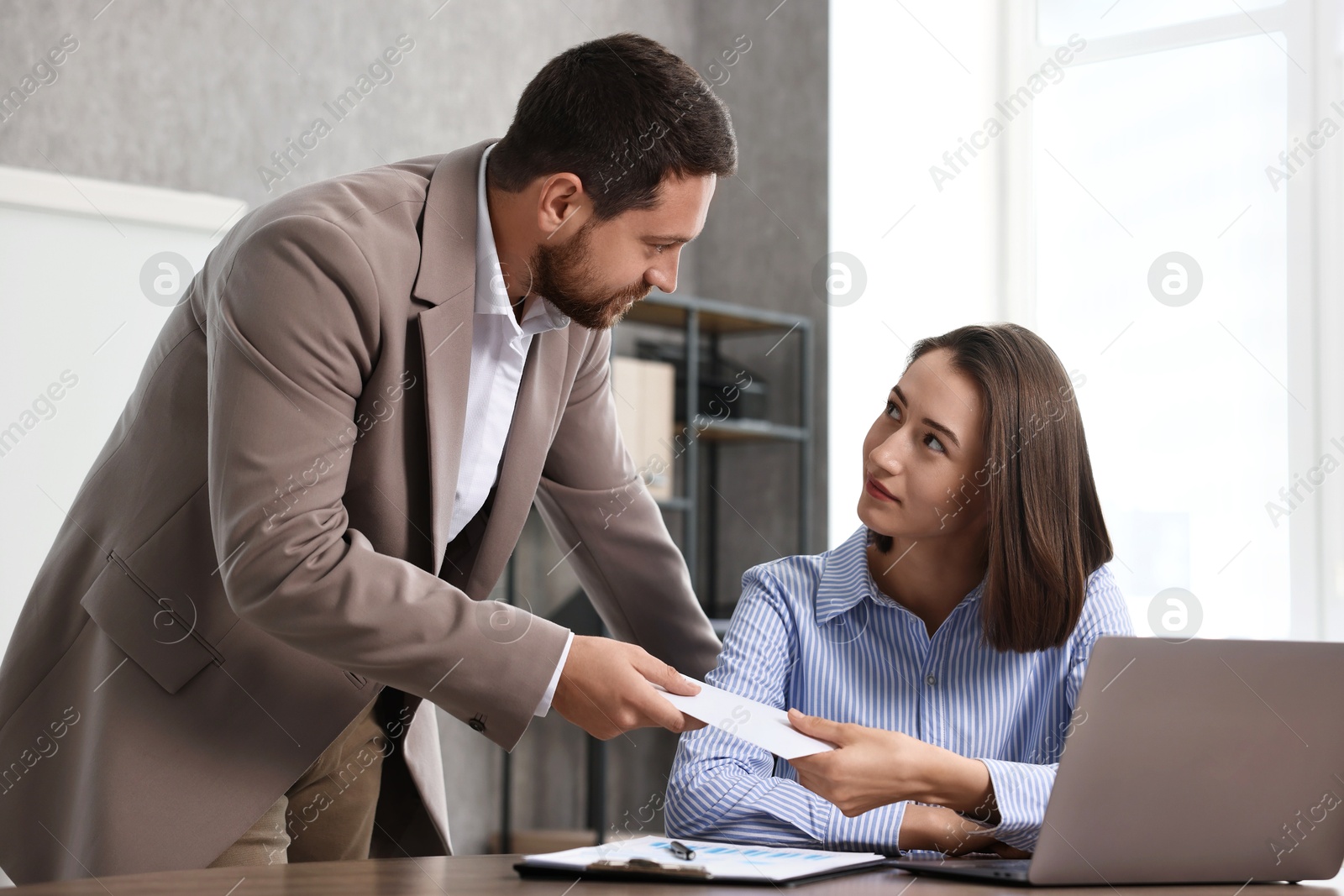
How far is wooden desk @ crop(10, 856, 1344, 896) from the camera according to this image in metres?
0.92

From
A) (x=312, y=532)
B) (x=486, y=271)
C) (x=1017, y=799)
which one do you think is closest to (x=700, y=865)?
(x=1017, y=799)

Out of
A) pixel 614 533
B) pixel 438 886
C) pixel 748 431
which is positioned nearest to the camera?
pixel 438 886

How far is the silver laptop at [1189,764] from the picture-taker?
1002 millimetres

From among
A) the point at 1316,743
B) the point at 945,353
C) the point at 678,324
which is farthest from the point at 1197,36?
the point at 1316,743

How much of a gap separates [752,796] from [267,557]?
0.52 meters

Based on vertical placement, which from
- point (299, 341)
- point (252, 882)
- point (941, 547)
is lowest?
point (252, 882)

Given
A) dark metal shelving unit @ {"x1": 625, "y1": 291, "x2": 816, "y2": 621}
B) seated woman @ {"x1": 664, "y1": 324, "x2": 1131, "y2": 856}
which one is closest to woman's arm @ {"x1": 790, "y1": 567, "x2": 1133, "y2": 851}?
seated woman @ {"x1": 664, "y1": 324, "x2": 1131, "y2": 856}

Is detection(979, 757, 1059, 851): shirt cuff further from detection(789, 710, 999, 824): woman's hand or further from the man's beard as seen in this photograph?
the man's beard

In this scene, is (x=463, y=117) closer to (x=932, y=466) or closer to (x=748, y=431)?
(x=748, y=431)

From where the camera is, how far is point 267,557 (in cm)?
117

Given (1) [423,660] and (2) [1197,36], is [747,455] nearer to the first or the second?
(2) [1197,36]

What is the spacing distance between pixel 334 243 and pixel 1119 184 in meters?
3.32

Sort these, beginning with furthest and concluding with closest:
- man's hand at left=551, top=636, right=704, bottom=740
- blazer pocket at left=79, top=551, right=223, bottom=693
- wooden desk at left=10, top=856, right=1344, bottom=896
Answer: blazer pocket at left=79, top=551, right=223, bottom=693 < man's hand at left=551, top=636, right=704, bottom=740 < wooden desk at left=10, top=856, right=1344, bottom=896

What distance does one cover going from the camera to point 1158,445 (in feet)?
12.8
